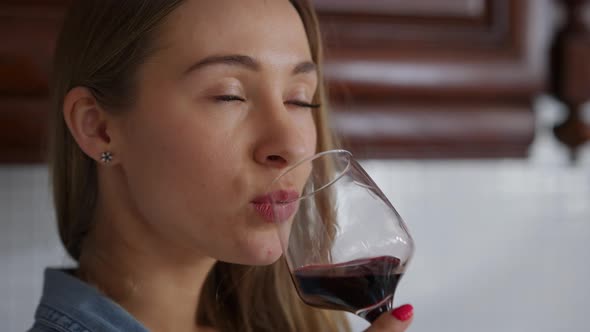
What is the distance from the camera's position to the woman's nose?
732 mm

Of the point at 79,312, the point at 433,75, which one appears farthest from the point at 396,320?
the point at 433,75

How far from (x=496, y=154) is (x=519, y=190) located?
0.19 metres

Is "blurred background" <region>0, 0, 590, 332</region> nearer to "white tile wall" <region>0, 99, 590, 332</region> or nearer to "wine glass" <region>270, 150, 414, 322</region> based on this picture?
"white tile wall" <region>0, 99, 590, 332</region>

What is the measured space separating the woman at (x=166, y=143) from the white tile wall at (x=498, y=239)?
0.50 meters

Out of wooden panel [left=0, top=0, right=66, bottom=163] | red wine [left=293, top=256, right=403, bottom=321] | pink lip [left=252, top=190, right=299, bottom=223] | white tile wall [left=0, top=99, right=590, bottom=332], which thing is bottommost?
white tile wall [left=0, top=99, right=590, bottom=332]

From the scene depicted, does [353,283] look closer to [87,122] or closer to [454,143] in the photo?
[87,122]

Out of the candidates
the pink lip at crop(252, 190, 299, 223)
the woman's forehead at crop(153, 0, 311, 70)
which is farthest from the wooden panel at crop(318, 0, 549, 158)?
the pink lip at crop(252, 190, 299, 223)

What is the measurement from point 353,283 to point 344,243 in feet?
0.12

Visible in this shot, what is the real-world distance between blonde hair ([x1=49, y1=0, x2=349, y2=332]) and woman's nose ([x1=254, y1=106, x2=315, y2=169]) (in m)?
0.15

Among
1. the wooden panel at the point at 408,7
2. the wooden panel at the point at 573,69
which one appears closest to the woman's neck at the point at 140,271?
the wooden panel at the point at 408,7

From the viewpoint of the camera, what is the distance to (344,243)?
64 centimetres

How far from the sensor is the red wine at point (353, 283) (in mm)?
628

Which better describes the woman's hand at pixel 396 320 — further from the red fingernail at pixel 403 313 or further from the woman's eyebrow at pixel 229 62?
the woman's eyebrow at pixel 229 62

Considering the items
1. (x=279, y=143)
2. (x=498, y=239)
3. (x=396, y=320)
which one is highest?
(x=279, y=143)
